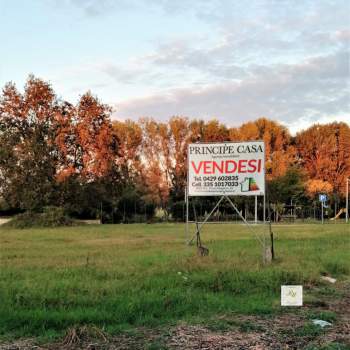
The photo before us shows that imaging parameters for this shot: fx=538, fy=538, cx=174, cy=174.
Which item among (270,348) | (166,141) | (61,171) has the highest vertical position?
(166,141)

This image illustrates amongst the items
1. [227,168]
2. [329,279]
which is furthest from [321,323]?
[227,168]

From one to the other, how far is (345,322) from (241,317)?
1.42 metres

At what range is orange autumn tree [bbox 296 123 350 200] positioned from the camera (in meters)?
68.4

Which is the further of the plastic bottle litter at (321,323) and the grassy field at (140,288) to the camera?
the grassy field at (140,288)

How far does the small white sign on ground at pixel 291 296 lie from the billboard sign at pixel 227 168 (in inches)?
291

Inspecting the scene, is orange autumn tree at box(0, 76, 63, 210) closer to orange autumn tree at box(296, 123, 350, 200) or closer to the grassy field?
the grassy field

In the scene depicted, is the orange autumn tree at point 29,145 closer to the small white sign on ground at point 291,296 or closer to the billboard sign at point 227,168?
the billboard sign at point 227,168

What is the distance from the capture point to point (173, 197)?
6394cm

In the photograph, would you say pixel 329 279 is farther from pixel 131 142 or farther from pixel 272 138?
pixel 272 138

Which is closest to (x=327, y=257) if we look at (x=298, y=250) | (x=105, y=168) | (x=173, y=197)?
(x=298, y=250)

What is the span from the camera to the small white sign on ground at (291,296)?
824cm

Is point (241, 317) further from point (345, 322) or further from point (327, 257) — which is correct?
point (327, 257)

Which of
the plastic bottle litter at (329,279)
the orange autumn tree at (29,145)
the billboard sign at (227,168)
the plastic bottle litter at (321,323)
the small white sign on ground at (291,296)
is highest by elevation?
the orange autumn tree at (29,145)

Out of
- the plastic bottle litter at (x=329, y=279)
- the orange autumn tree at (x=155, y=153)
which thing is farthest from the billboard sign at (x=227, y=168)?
the orange autumn tree at (x=155, y=153)
